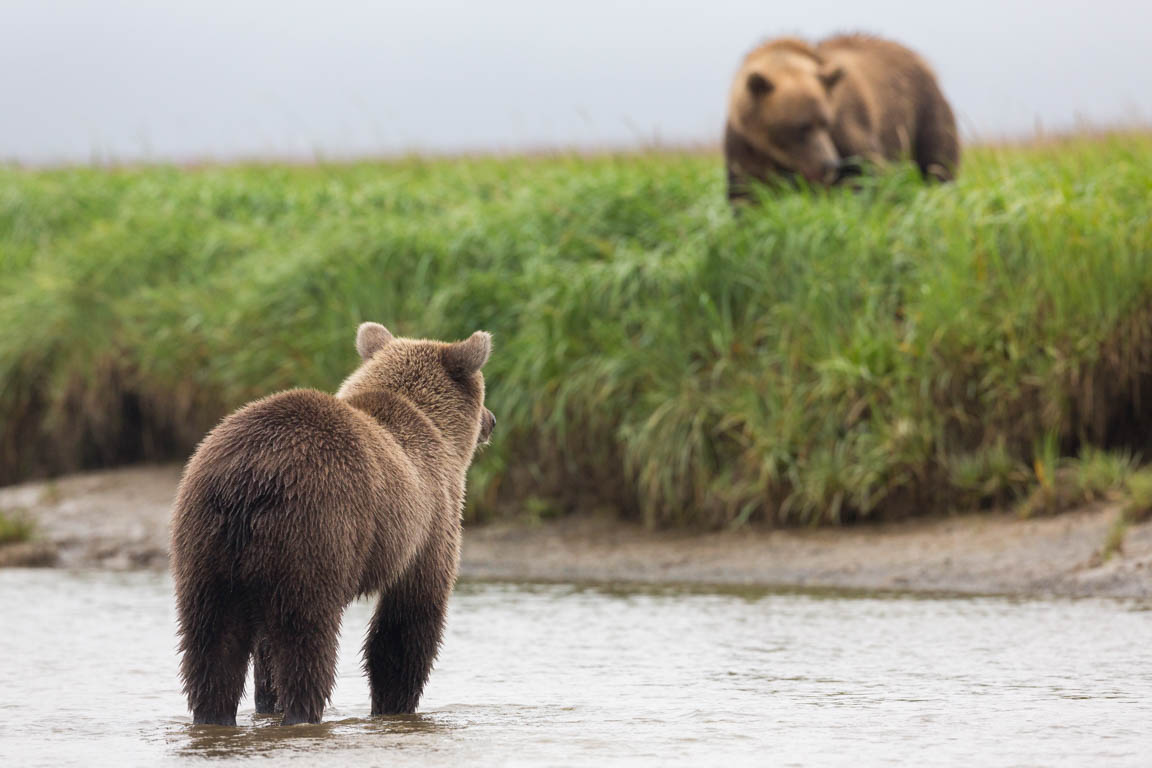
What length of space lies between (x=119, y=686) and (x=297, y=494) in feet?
5.72

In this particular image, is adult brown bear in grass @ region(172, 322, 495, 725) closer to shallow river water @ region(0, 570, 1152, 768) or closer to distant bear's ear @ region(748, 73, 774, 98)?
shallow river water @ region(0, 570, 1152, 768)

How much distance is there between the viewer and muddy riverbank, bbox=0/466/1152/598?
24.0 feet

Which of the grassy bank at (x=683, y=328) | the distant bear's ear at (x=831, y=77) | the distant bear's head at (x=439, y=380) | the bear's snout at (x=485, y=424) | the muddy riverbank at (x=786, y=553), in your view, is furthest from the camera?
the distant bear's ear at (x=831, y=77)

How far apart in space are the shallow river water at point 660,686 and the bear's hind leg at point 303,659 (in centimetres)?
7

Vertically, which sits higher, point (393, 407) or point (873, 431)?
point (393, 407)

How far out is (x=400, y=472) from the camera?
14.3ft

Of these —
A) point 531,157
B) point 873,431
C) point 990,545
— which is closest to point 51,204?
point 531,157

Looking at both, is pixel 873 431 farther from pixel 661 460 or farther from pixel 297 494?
pixel 297 494

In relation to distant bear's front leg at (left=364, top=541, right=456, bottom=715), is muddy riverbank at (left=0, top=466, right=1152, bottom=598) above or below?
below

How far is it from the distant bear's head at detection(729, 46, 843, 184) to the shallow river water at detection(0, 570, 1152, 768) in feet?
11.5

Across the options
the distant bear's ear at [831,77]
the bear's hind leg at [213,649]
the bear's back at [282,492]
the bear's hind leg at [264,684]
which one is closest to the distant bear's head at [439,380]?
the bear's back at [282,492]

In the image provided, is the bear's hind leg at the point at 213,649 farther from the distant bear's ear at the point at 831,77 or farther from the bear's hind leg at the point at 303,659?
the distant bear's ear at the point at 831,77

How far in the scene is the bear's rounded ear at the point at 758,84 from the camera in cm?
970

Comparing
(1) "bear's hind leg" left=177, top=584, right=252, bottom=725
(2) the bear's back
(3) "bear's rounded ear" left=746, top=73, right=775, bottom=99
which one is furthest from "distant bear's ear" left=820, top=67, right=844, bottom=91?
(1) "bear's hind leg" left=177, top=584, right=252, bottom=725
